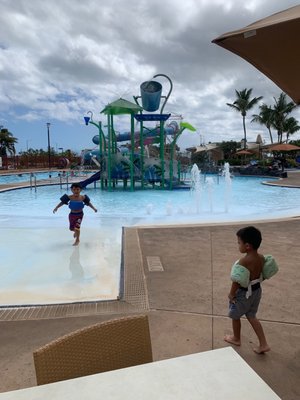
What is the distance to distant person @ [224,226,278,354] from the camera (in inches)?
99.8

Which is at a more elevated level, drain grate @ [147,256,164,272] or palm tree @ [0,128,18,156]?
palm tree @ [0,128,18,156]

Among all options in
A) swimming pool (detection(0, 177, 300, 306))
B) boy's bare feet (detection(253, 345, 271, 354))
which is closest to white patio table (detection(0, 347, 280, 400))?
boy's bare feet (detection(253, 345, 271, 354))

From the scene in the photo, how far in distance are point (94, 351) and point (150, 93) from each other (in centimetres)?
1725

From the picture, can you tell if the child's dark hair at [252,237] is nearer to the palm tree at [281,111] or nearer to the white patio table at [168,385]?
the white patio table at [168,385]

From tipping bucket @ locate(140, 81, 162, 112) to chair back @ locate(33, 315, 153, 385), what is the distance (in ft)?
56.1

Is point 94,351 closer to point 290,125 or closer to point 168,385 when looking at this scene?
point 168,385

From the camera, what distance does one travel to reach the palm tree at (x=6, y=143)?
2088 inches

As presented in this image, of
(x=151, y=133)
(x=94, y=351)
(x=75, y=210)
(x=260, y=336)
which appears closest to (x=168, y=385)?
(x=94, y=351)

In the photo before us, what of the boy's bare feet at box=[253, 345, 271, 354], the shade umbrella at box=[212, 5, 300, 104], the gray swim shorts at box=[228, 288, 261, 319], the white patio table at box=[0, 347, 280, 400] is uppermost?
the shade umbrella at box=[212, 5, 300, 104]

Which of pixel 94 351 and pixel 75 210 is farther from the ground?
pixel 75 210

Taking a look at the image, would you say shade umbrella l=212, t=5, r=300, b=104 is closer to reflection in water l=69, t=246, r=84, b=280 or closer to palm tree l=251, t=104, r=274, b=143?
reflection in water l=69, t=246, r=84, b=280

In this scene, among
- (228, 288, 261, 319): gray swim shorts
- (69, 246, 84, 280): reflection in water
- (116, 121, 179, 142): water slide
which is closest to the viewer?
(228, 288, 261, 319): gray swim shorts

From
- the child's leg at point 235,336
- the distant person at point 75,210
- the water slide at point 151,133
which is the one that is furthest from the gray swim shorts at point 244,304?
the water slide at point 151,133

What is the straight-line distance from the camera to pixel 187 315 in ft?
11.0
